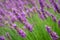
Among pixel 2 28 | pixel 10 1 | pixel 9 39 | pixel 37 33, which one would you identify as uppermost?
pixel 10 1

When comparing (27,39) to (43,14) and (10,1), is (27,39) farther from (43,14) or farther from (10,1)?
(10,1)

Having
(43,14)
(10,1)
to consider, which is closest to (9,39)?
(43,14)

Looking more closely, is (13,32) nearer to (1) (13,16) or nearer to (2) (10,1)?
(1) (13,16)

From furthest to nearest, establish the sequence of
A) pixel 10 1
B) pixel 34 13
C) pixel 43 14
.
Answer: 1. pixel 10 1
2. pixel 34 13
3. pixel 43 14

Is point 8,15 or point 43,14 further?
point 8,15

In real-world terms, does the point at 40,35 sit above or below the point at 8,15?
below

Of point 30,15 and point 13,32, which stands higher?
point 30,15

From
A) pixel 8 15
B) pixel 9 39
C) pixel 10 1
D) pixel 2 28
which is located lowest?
pixel 9 39

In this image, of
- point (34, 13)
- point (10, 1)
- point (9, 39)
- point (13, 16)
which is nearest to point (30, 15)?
point (34, 13)

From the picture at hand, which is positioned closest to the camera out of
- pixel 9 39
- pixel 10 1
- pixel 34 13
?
pixel 9 39
